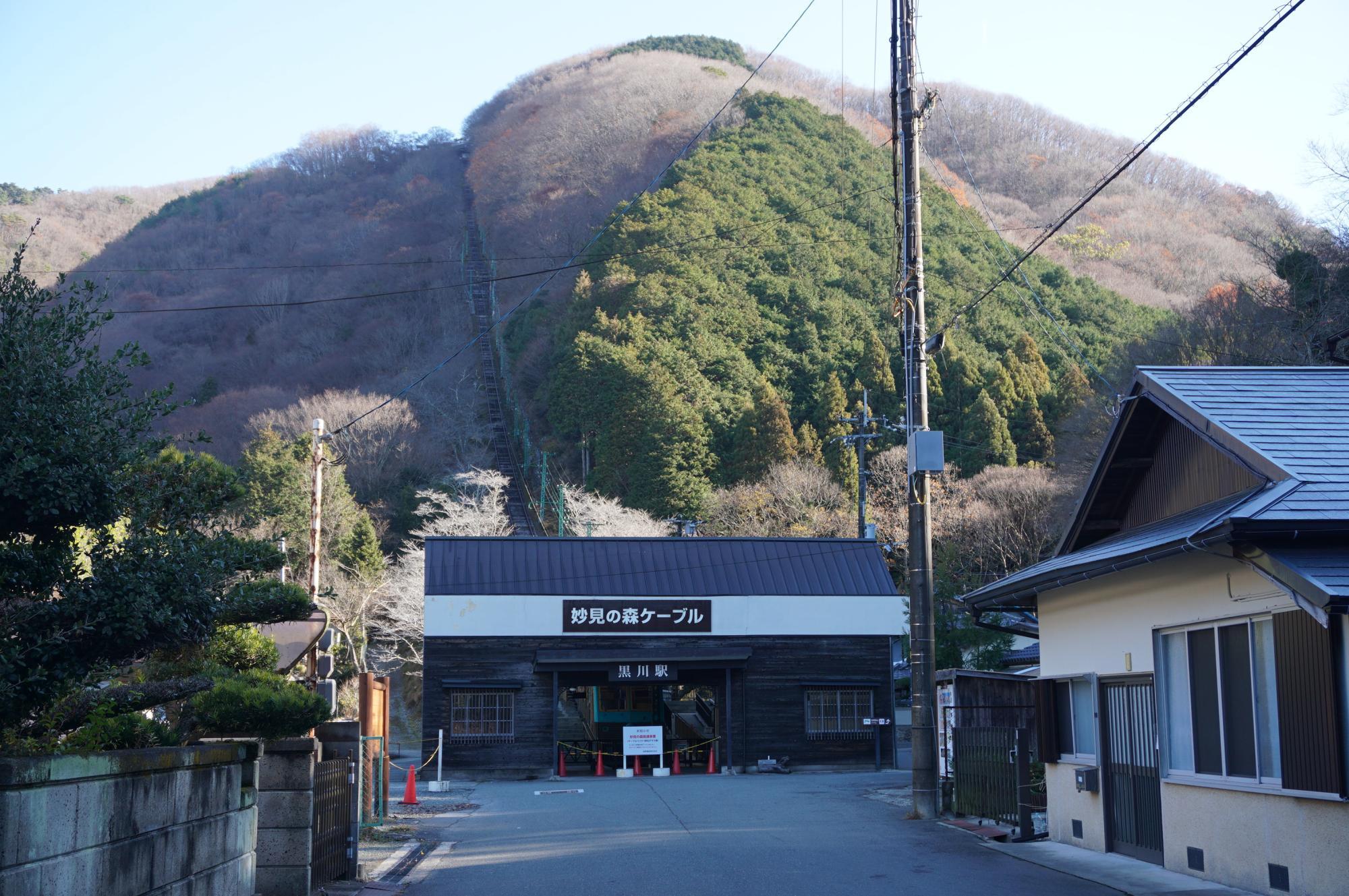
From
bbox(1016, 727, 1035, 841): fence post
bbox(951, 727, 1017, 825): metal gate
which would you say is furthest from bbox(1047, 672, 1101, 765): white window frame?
bbox(951, 727, 1017, 825): metal gate

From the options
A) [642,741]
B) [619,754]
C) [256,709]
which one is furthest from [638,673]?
[256,709]

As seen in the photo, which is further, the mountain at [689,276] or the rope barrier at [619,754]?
the mountain at [689,276]

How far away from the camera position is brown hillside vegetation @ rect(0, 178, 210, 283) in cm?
6781

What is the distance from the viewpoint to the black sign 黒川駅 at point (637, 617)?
28.4m

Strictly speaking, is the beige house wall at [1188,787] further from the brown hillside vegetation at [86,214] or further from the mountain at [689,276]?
the brown hillside vegetation at [86,214]

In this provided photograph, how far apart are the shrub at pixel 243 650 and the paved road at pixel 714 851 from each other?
2611mm

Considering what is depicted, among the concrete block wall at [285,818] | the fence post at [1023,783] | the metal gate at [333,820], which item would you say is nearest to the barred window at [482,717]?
the fence post at [1023,783]

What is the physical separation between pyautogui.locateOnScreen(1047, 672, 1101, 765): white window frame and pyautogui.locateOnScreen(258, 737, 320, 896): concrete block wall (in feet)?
27.1

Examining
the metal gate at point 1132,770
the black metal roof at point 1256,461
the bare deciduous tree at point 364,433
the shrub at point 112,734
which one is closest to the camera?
the shrub at point 112,734

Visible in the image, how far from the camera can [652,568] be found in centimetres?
2931

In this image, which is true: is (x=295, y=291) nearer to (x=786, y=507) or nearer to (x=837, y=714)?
(x=786, y=507)

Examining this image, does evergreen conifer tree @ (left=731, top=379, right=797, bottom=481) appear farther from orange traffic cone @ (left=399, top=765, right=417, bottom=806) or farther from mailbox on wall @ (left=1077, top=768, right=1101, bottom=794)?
mailbox on wall @ (left=1077, top=768, right=1101, bottom=794)

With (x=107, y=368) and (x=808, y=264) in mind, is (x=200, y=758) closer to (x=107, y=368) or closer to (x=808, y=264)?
(x=107, y=368)

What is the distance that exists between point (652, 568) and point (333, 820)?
18.8 meters
